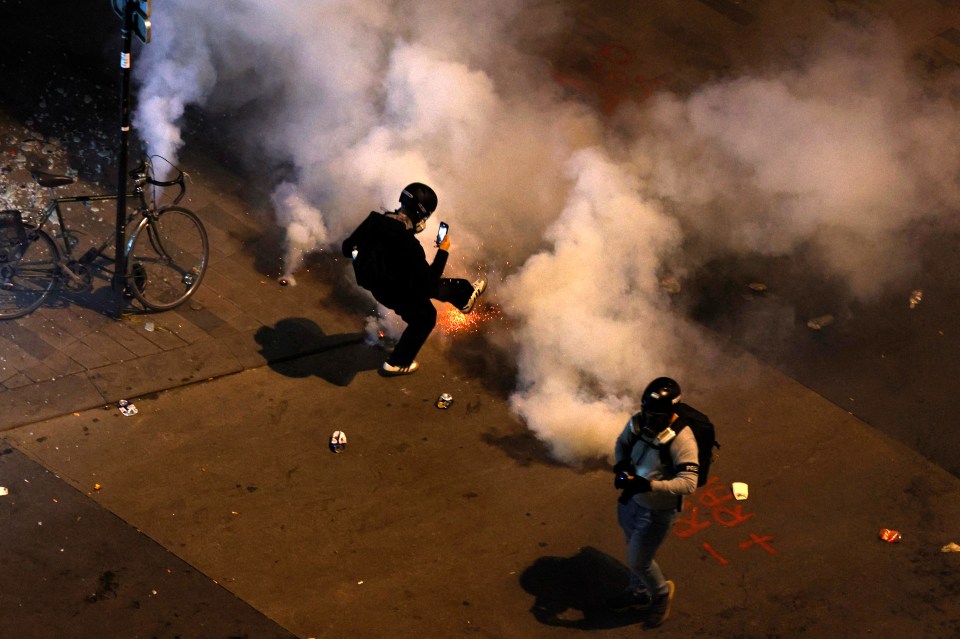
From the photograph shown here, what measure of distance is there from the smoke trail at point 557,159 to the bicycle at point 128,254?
3.00 ft

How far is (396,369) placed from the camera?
7707 millimetres

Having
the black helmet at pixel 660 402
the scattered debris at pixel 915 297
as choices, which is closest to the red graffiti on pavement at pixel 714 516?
the black helmet at pixel 660 402

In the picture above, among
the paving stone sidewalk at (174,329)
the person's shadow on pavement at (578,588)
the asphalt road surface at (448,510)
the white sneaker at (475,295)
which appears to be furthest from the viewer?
the white sneaker at (475,295)

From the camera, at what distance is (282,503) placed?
6645 millimetres

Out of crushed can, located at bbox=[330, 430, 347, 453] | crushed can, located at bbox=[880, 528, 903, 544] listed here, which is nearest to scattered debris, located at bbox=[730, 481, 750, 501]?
crushed can, located at bbox=[880, 528, 903, 544]

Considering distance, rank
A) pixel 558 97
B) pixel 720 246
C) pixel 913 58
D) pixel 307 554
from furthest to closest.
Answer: pixel 913 58 → pixel 558 97 → pixel 720 246 → pixel 307 554

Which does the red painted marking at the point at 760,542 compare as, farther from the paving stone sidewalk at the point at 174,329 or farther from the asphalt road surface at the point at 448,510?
the paving stone sidewalk at the point at 174,329

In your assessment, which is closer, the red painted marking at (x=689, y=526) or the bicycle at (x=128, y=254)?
the red painted marking at (x=689, y=526)

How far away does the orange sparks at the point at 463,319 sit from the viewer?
27.2ft

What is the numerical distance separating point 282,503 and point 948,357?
17.4 feet

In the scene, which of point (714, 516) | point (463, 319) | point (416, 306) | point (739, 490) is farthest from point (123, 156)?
point (739, 490)

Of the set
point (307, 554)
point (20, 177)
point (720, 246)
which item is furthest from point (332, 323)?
point (720, 246)

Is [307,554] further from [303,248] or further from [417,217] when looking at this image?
[303,248]

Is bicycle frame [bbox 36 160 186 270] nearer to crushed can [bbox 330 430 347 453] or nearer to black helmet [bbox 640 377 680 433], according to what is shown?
crushed can [bbox 330 430 347 453]
